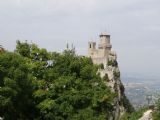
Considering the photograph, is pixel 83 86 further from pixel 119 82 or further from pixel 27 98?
pixel 119 82

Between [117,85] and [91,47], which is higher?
[91,47]

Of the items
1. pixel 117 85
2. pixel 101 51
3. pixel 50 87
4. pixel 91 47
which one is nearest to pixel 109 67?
pixel 117 85

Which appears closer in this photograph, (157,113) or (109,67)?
(157,113)

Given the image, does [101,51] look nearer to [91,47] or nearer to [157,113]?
[91,47]

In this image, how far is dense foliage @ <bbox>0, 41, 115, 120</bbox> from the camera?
3891 cm

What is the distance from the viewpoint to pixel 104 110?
154ft

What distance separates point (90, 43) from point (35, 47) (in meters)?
77.9

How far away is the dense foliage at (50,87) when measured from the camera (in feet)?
128

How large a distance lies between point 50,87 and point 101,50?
244 ft

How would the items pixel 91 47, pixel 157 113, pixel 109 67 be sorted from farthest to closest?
1. pixel 91 47
2. pixel 109 67
3. pixel 157 113

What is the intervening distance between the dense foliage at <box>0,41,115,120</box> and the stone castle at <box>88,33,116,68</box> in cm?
6193

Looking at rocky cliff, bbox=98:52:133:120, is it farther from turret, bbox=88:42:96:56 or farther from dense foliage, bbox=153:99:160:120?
dense foliage, bbox=153:99:160:120

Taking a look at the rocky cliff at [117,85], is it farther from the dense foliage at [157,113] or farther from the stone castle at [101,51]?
the dense foliage at [157,113]

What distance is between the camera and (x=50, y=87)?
44.6m
